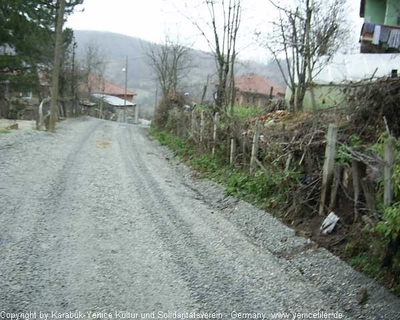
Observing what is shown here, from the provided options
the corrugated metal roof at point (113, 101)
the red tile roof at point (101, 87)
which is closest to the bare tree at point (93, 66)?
the red tile roof at point (101, 87)

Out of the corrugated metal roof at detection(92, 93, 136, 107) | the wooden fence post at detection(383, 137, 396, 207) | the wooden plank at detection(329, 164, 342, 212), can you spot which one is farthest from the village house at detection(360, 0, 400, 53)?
the corrugated metal roof at detection(92, 93, 136, 107)

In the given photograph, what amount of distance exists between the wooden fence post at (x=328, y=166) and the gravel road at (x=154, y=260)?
2.39 ft

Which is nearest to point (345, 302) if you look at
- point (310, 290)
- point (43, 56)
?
point (310, 290)

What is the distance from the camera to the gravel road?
3975 millimetres

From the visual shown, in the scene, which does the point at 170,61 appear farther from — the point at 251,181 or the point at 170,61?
the point at 251,181

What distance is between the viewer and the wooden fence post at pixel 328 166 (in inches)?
252

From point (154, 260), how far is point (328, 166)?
117 inches

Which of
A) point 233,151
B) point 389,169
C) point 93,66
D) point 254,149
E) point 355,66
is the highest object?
point 93,66

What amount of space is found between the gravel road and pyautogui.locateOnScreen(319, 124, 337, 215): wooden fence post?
730 mm

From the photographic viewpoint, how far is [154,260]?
503 centimetres

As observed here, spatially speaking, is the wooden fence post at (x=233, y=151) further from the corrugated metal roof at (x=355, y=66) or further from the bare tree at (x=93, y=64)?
the bare tree at (x=93, y=64)

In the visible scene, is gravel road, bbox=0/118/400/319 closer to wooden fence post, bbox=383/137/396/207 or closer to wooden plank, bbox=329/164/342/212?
wooden plank, bbox=329/164/342/212

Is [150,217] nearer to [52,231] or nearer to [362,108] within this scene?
[52,231]

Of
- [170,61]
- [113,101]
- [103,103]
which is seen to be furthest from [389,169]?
[113,101]
